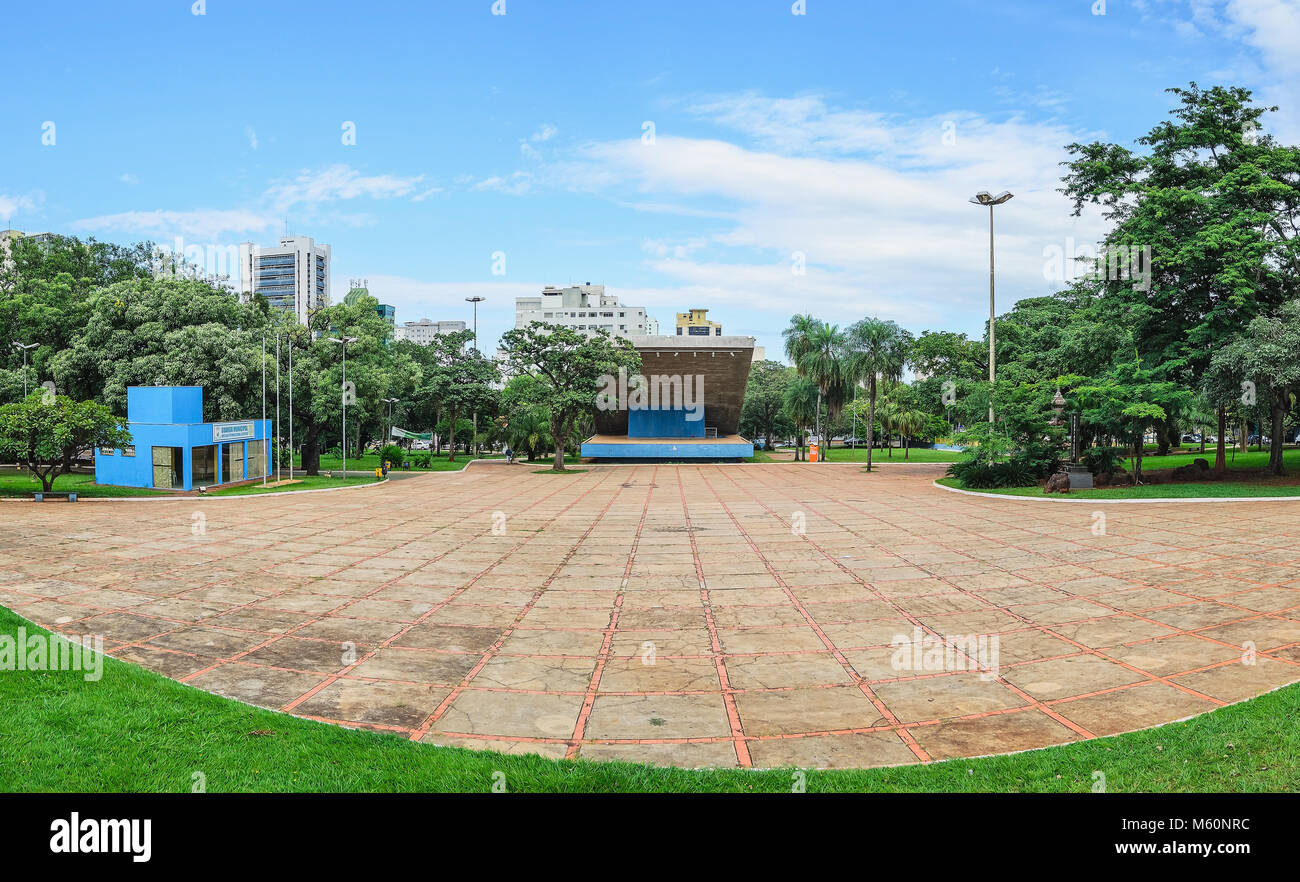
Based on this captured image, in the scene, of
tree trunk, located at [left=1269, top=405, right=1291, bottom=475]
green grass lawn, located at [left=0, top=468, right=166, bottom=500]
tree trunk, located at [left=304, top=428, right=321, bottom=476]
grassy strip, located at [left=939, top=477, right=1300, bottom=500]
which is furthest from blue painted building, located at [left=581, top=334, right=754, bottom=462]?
green grass lawn, located at [left=0, top=468, right=166, bottom=500]

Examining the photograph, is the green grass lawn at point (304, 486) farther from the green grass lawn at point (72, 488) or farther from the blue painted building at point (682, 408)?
the blue painted building at point (682, 408)

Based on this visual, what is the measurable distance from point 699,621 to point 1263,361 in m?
22.2

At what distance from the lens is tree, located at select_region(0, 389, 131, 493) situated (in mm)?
24014

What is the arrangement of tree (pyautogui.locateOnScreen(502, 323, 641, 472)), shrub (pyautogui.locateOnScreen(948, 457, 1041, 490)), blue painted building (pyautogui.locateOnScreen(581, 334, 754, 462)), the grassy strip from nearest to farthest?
the grassy strip, shrub (pyautogui.locateOnScreen(948, 457, 1041, 490)), tree (pyautogui.locateOnScreen(502, 323, 641, 472)), blue painted building (pyautogui.locateOnScreen(581, 334, 754, 462))

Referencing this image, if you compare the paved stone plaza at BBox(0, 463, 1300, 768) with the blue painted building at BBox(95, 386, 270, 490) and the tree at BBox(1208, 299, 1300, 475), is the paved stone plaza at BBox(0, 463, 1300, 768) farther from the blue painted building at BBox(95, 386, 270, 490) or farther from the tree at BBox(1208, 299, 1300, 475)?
the blue painted building at BBox(95, 386, 270, 490)

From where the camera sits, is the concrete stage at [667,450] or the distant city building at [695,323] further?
the distant city building at [695,323]

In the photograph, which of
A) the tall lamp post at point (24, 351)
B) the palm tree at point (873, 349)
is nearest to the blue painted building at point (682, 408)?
the palm tree at point (873, 349)

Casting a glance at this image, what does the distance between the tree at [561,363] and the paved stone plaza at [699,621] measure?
2225 centimetres

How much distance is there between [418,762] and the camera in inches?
205

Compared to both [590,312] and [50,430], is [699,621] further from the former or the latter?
[590,312]

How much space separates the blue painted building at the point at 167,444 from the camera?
28.5 m

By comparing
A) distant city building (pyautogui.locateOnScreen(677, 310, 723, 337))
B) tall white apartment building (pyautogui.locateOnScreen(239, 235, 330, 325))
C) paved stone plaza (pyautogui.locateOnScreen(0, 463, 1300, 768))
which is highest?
tall white apartment building (pyautogui.locateOnScreen(239, 235, 330, 325))

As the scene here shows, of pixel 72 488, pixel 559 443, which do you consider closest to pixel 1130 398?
pixel 559 443

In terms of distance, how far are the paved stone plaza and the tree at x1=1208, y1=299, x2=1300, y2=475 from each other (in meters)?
5.53
